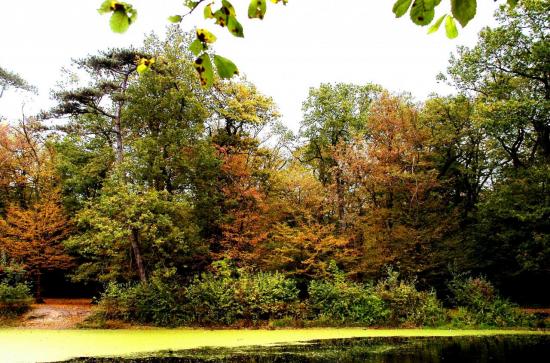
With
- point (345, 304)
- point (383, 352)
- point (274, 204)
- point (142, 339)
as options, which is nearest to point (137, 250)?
point (142, 339)

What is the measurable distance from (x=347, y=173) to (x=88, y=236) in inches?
447

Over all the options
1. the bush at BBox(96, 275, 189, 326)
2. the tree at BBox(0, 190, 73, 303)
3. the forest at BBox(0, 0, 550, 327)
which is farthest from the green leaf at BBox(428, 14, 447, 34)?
the tree at BBox(0, 190, 73, 303)

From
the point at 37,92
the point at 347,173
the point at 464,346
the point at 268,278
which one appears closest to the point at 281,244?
the point at 268,278

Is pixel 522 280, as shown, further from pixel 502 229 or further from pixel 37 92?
pixel 37 92

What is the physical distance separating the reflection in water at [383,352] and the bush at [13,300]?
9.82m

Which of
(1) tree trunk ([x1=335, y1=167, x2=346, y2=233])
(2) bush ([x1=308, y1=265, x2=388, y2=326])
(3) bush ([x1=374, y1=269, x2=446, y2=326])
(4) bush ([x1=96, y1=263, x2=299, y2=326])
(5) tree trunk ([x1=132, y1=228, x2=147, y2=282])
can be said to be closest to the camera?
(3) bush ([x1=374, y1=269, x2=446, y2=326])

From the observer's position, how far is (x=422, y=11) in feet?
4.14

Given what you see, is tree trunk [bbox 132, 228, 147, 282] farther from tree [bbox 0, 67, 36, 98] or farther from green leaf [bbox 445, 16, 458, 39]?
green leaf [bbox 445, 16, 458, 39]

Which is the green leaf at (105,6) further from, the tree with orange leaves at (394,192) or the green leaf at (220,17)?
the tree with orange leaves at (394,192)

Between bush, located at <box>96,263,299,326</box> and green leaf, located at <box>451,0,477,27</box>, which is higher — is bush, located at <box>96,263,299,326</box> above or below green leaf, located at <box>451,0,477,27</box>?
below

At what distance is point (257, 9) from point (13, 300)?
1856 centimetres

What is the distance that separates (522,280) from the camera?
20.9 meters

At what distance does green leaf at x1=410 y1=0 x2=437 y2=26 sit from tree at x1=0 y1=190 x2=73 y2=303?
21.5 m

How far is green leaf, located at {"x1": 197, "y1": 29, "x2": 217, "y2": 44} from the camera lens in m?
1.25
